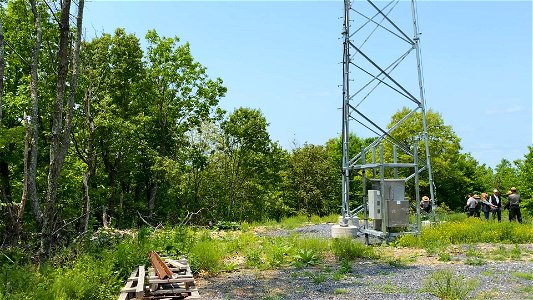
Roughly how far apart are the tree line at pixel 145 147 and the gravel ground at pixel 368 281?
777 cm

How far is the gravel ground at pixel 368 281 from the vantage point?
9078mm

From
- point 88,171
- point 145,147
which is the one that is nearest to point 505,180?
point 145,147

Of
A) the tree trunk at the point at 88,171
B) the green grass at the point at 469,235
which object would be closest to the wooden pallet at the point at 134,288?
the tree trunk at the point at 88,171

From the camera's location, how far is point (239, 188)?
36.3 metres

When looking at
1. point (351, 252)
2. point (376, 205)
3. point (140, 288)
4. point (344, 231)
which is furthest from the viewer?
point (344, 231)

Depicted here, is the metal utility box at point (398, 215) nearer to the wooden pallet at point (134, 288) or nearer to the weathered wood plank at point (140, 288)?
the wooden pallet at point (134, 288)

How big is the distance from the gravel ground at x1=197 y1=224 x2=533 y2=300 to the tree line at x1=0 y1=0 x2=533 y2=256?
25.5ft

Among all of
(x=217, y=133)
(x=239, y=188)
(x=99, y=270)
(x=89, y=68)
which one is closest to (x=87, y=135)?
(x=89, y=68)

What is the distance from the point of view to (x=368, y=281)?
1030 centimetres

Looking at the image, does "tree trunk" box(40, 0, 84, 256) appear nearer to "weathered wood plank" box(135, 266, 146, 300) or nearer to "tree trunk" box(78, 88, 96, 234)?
"weathered wood plank" box(135, 266, 146, 300)

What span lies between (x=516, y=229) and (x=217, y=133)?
2184cm

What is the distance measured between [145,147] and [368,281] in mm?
22029

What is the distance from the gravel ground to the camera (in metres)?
9.08

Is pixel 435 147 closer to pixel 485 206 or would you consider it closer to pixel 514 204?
pixel 485 206
